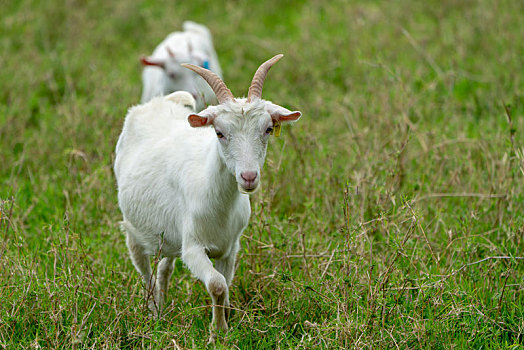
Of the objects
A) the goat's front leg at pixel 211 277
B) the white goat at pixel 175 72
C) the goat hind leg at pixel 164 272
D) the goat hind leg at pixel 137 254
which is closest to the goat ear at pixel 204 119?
the goat's front leg at pixel 211 277

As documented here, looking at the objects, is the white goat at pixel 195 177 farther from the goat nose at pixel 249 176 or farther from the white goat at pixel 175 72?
the white goat at pixel 175 72

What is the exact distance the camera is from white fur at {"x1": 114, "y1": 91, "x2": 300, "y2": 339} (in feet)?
11.4

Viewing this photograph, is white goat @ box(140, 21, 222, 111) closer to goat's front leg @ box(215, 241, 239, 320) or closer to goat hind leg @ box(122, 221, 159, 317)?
goat hind leg @ box(122, 221, 159, 317)

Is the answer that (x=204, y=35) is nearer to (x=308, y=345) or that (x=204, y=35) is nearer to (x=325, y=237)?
(x=325, y=237)

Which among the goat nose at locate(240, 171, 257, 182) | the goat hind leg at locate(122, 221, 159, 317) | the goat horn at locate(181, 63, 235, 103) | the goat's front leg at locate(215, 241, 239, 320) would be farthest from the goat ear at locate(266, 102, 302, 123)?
the goat hind leg at locate(122, 221, 159, 317)

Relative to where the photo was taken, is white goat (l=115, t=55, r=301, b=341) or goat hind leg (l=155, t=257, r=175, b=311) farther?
goat hind leg (l=155, t=257, r=175, b=311)

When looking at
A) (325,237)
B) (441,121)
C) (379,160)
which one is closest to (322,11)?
(441,121)

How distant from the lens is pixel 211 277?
11.8 ft

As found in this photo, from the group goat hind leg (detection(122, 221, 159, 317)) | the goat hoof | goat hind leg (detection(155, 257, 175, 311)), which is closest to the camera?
the goat hoof

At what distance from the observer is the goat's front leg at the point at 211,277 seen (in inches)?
141

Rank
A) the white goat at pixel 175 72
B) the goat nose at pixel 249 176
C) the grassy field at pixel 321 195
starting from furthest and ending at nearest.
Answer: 1. the white goat at pixel 175 72
2. the grassy field at pixel 321 195
3. the goat nose at pixel 249 176

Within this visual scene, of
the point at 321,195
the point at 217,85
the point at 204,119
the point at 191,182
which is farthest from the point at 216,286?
the point at 321,195

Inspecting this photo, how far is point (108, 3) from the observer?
37.6ft

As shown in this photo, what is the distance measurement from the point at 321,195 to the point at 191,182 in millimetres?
1565
